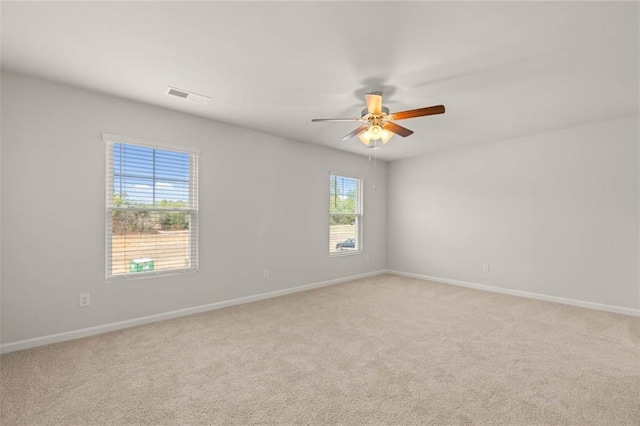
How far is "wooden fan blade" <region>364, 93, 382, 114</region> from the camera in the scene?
281cm

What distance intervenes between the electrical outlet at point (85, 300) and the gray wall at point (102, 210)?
4 centimetres

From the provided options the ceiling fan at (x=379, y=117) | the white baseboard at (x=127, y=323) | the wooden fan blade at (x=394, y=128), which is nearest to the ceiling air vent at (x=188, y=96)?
the ceiling fan at (x=379, y=117)

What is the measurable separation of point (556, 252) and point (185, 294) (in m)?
5.16

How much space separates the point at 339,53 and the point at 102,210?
9.30 ft

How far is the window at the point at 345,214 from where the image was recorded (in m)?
5.70

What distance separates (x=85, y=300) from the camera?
3129mm

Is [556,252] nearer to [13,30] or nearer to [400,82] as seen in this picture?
[400,82]

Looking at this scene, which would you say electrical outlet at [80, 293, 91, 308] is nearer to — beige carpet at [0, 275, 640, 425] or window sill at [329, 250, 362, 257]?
beige carpet at [0, 275, 640, 425]

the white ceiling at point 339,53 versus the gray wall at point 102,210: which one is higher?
the white ceiling at point 339,53

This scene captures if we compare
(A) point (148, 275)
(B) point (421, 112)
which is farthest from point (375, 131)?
(A) point (148, 275)

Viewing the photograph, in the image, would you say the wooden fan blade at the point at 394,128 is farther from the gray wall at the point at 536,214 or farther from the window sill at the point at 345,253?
the window sill at the point at 345,253

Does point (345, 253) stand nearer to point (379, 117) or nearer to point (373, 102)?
point (379, 117)

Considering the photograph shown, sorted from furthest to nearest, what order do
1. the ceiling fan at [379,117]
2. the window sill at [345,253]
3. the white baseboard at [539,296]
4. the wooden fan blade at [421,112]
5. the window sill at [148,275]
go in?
1. the window sill at [345,253]
2. the white baseboard at [539,296]
3. the window sill at [148,275]
4. the ceiling fan at [379,117]
5. the wooden fan blade at [421,112]

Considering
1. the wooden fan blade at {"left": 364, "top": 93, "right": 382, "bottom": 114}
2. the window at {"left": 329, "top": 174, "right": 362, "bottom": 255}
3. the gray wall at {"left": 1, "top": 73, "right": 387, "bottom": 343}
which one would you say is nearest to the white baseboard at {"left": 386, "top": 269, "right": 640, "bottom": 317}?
the window at {"left": 329, "top": 174, "right": 362, "bottom": 255}
